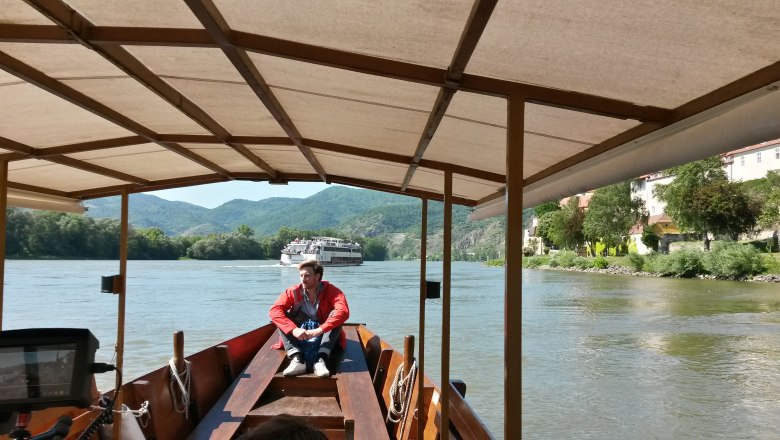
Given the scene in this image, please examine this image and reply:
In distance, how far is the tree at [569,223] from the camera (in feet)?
189

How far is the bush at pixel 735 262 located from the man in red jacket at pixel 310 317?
3761cm

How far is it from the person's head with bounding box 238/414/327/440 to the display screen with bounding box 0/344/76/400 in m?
0.94

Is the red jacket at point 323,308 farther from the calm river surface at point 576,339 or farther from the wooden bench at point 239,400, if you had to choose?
the calm river surface at point 576,339

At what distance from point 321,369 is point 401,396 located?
0.63 meters

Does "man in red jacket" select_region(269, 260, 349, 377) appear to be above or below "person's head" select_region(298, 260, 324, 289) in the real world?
below

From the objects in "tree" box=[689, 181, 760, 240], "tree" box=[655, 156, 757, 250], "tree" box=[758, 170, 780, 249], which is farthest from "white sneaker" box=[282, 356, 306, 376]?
"tree" box=[689, 181, 760, 240]

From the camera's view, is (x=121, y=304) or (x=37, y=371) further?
(x=121, y=304)

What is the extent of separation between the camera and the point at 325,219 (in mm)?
152375

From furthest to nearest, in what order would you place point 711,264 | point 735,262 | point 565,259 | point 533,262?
point 533,262, point 565,259, point 711,264, point 735,262

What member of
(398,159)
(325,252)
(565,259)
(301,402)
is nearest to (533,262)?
(565,259)

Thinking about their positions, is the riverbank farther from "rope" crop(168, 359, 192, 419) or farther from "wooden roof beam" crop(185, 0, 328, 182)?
"wooden roof beam" crop(185, 0, 328, 182)

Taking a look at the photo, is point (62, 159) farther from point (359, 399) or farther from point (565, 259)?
point (565, 259)

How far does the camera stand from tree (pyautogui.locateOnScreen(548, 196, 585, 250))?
57.6 meters

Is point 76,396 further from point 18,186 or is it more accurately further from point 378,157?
point 18,186
